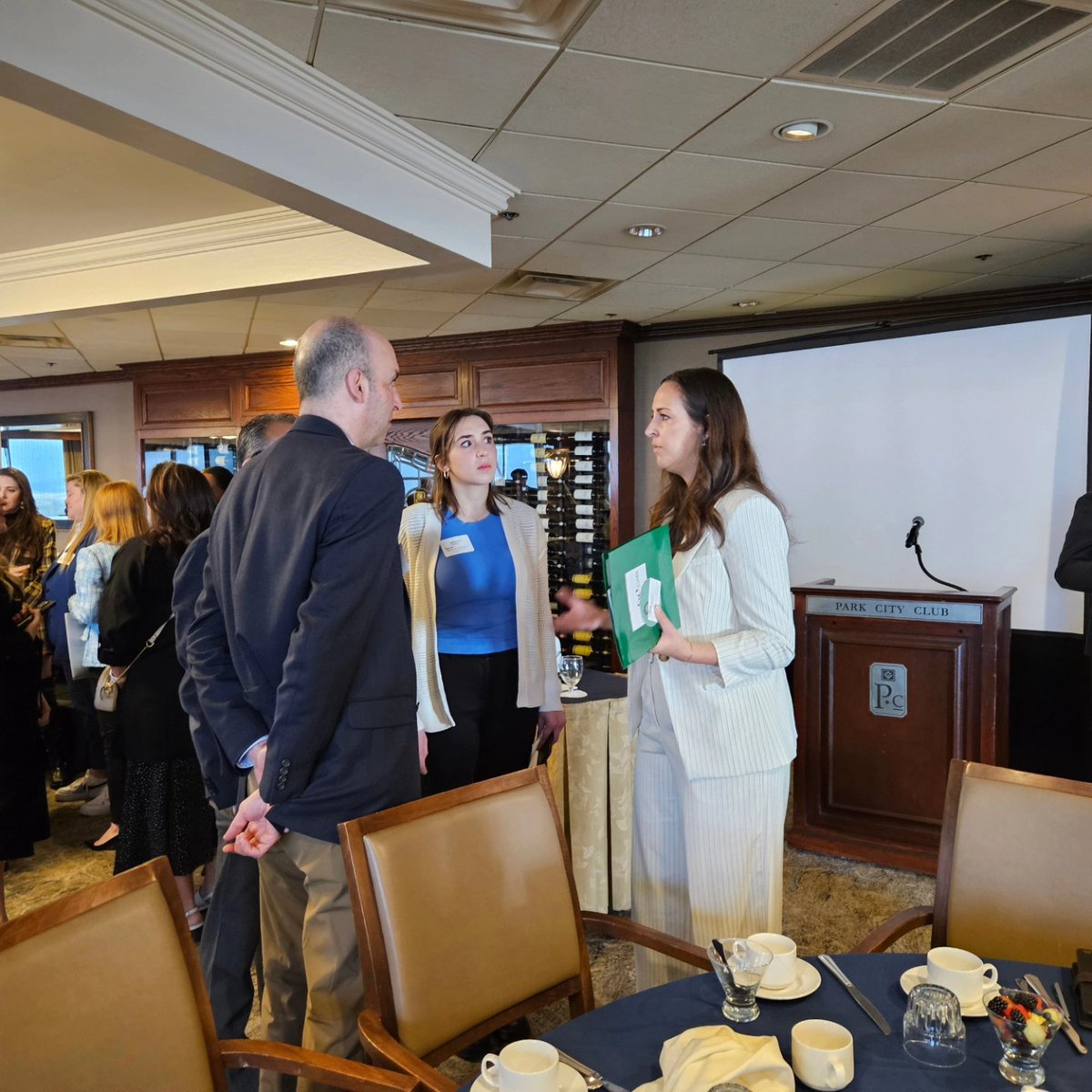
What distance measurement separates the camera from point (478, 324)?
5.77 meters

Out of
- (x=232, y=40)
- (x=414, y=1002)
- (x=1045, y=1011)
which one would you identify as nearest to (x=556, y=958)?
(x=414, y=1002)

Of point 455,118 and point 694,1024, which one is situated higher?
point 455,118

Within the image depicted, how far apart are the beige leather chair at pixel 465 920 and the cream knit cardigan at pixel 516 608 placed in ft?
2.58

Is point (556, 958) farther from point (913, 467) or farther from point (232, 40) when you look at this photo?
point (913, 467)

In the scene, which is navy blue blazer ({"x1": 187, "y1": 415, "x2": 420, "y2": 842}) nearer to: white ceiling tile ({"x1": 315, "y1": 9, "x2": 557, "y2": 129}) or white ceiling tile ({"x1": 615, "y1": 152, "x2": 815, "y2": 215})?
white ceiling tile ({"x1": 315, "y1": 9, "x2": 557, "y2": 129})

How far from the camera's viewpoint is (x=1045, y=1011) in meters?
1.02

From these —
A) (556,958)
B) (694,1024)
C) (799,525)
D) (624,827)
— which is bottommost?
(624,827)

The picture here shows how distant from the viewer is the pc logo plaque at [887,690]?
3496 millimetres

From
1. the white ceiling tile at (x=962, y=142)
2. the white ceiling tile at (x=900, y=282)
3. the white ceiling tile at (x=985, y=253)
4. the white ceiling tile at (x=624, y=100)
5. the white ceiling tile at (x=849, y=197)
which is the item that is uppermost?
the white ceiling tile at (x=624, y=100)

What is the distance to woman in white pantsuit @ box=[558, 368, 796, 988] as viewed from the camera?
5.85 feet

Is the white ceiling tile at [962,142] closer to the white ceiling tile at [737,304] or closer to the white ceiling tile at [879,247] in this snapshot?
the white ceiling tile at [879,247]

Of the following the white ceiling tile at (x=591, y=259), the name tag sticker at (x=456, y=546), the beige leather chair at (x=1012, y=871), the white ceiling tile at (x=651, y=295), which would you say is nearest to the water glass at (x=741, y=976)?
the beige leather chair at (x=1012, y=871)

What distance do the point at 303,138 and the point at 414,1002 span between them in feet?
7.61

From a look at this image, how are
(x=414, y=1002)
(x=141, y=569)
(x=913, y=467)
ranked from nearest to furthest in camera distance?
1. (x=414, y=1002)
2. (x=141, y=569)
3. (x=913, y=467)
